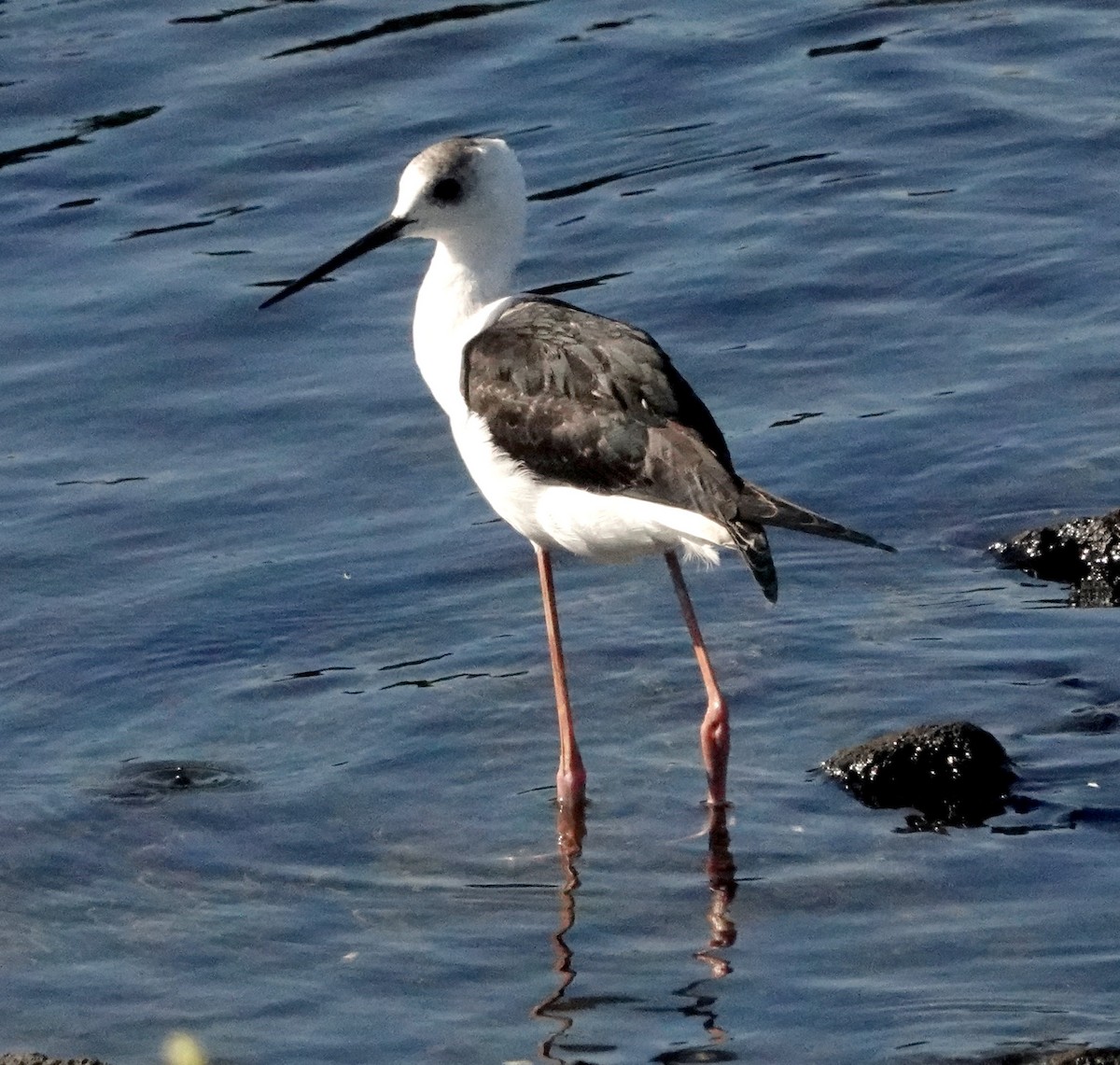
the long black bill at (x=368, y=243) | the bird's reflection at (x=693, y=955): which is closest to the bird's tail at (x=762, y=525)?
the bird's reflection at (x=693, y=955)

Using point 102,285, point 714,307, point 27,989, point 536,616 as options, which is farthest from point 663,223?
point 27,989

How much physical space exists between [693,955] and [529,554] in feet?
10.1

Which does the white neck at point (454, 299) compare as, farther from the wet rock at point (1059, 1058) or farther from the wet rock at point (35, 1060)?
the wet rock at point (1059, 1058)

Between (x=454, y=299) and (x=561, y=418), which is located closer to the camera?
(x=561, y=418)

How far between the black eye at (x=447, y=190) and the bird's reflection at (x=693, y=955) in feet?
6.76

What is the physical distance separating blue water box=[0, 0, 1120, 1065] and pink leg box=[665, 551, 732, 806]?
4.9 inches

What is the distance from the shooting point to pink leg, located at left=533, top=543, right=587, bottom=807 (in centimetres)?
759

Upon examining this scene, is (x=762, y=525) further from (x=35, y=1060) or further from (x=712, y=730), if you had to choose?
(x=35, y=1060)

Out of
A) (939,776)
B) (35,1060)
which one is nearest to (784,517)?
(939,776)

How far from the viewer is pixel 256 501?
32.8 ft

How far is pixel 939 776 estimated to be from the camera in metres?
7.23

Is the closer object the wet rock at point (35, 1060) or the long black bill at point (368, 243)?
the wet rock at point (35, 1060)

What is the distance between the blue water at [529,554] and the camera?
650 cm

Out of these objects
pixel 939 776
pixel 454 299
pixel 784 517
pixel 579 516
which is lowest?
pixel 939 776
